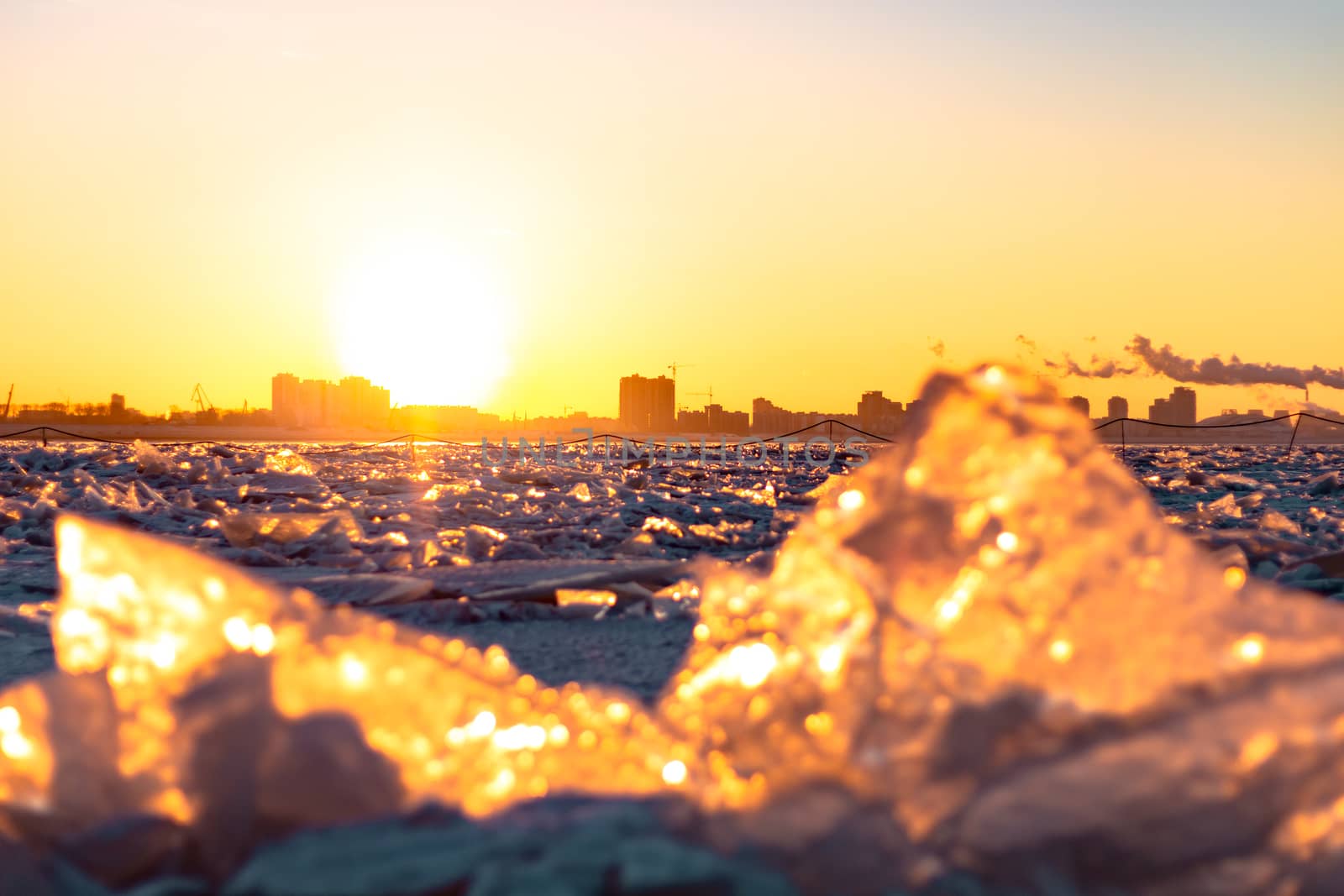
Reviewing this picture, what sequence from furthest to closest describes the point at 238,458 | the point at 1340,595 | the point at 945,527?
the point at 238,458
the point at 1340,595
the point at 945,527

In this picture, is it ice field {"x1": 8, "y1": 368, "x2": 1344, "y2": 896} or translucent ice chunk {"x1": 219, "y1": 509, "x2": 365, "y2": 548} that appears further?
translucent ice chunk {"x1": 219, "y1": 509, "x2": 365, "y2": 548}

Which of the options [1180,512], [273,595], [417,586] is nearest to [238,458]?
[417,586]

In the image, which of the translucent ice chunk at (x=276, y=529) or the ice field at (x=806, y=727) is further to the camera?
the translucent ice chunk at (x=276, y=529)

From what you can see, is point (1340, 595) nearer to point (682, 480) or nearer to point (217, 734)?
point (217, 734)

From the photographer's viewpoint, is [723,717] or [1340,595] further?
[1340,595]

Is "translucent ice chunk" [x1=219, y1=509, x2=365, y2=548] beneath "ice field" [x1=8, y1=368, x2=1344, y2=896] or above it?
beneath

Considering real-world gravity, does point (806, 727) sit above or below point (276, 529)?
above

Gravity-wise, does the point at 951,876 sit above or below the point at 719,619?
below

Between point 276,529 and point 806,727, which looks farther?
point 276,529
